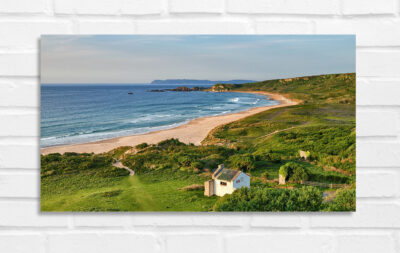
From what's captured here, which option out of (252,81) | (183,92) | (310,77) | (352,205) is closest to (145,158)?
(183,92)

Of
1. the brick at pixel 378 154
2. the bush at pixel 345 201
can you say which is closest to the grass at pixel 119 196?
the bush at pixel 345 201
